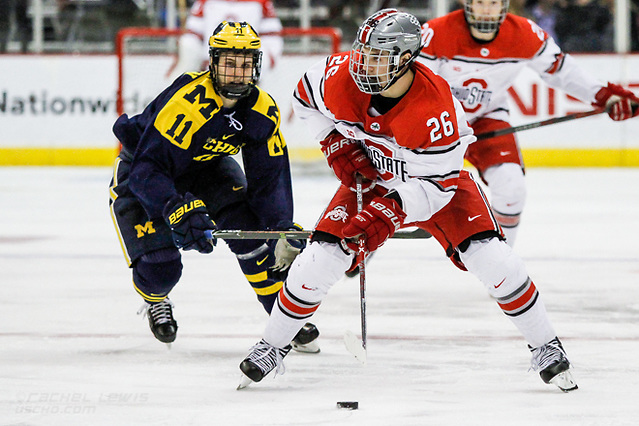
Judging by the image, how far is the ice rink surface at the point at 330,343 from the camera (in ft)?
7.93

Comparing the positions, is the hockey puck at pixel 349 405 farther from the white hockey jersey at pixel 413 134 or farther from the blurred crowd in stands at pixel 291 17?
the blurred crowd in stands at pixel 291 17

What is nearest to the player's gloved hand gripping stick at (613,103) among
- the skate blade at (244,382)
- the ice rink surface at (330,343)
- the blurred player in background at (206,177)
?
the ice rink surface at (330,343)

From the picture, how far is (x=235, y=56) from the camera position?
113 inches

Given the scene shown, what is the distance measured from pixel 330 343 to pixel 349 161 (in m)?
0.63

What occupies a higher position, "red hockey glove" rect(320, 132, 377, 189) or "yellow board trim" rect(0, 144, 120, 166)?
"red hockey glove" rect(320, 132, 377, 189)

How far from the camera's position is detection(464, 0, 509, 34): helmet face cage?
3.95m

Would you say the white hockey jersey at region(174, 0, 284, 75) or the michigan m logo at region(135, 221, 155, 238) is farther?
the white hockey jersey at region(174, 0, 284, 75)

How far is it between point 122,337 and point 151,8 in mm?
6003

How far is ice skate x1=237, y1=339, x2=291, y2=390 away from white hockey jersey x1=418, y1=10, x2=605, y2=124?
5.59 ft

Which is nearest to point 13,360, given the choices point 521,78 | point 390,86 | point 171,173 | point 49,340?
point 49,340

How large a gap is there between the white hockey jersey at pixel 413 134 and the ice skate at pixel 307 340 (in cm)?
47

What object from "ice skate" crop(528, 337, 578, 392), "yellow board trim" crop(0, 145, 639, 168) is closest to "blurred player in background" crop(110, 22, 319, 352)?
"ice skate" crop(528, 337, 578, 392)

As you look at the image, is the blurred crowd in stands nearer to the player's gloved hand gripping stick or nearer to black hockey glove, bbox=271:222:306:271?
the player's gloved hand gripping stick

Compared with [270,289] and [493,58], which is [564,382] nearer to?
[270,289]
